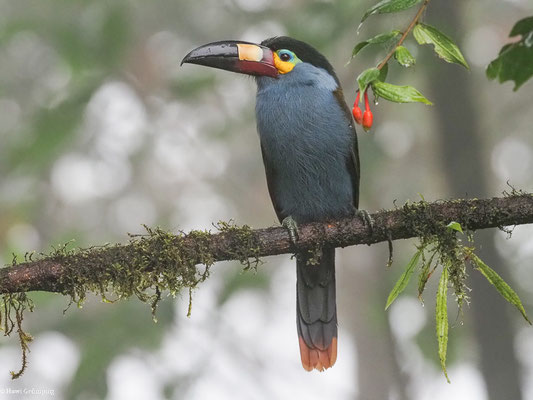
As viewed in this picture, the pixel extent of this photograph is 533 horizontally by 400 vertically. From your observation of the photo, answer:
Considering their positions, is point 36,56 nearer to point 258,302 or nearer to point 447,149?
point 258,302

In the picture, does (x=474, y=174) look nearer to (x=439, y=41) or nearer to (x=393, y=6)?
(x=439, y=41)


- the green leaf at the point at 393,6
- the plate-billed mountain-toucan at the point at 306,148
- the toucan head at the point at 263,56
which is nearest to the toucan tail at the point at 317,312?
the plate-billed mountain-toucan at the point at 306,148

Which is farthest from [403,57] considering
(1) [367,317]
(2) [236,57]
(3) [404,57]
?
(1) [367,317]

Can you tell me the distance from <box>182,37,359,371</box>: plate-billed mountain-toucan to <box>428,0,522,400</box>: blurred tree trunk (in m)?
1.29

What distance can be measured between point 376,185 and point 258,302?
1523mm

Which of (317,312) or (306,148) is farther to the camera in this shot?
(317,312)

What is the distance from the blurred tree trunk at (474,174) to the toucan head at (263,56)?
1192 mm

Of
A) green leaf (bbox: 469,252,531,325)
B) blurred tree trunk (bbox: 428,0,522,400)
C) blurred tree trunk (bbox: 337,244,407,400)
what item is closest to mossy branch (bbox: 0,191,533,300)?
green leaf (bbox: 469,252,531,325)

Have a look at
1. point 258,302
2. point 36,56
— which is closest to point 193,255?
point 258,302

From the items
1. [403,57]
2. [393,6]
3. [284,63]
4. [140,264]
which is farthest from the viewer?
[284,63]

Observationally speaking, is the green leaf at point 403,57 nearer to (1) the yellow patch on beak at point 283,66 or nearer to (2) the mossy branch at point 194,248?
(2) the mossy branch at point 194,248

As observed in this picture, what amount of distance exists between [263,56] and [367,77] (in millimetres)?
1678

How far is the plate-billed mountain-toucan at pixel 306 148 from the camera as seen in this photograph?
3.43m

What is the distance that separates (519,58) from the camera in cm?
161
